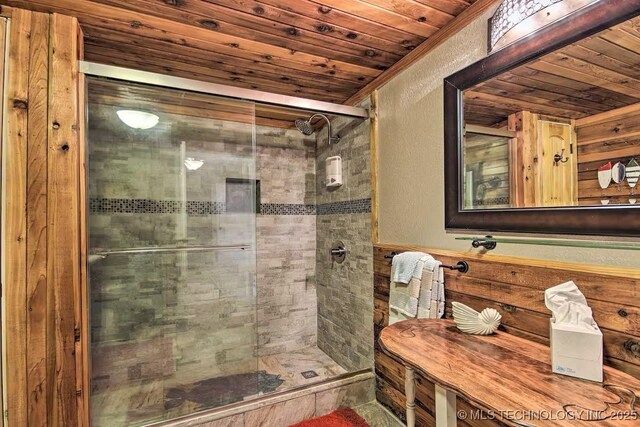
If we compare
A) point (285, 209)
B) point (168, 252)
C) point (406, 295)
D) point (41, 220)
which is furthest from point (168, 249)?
point (406, 295)

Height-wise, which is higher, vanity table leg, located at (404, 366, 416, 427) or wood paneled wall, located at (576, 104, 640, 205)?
wood paneled wall, located at (576, 104, 640, 205)

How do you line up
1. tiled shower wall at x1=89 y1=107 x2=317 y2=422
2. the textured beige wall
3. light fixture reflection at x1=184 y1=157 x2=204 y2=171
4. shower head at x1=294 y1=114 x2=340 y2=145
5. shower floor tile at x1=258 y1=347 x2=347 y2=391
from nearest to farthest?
the textured beige wall < tiled shower wall at x1=89 y1=107 x2=317 y2=422 < light fixture reflection at x1=184 y1=157 x2=204 y2=171 < shower floor tile at x1=258 y1=347 x2=347 y2=391 < shower head at x1=294 y1=114 x2=340 y2=145

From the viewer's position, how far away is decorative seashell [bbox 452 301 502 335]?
120 cm

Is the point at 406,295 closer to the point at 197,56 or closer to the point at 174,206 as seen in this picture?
the point at 174,206

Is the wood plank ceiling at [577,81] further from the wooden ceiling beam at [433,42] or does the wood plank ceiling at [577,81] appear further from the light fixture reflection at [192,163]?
the light fixture reflection at [192,163]

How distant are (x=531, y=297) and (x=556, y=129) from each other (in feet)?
1.98

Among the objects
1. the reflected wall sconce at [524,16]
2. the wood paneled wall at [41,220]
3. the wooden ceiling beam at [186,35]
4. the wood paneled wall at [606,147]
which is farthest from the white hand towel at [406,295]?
the wood paneled wall at [41,220]

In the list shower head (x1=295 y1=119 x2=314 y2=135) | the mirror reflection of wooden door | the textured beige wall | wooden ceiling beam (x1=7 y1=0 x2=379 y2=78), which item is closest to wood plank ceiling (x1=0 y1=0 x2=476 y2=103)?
wooden ceiling beam (x1=7 y1=0 x2=379 y2=78)

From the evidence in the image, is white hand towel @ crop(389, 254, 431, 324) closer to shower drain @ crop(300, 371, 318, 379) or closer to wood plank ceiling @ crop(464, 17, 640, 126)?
wood plank ceiling @ crop(464, 17, 640, 126)

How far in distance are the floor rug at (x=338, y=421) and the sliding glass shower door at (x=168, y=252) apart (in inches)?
15.7

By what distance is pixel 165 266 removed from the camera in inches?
80.0

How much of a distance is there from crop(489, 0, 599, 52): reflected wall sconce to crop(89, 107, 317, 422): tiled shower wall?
58.5 inches

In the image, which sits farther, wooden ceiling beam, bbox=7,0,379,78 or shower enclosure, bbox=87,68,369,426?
shower enclosure, bbox=87,68,369,426

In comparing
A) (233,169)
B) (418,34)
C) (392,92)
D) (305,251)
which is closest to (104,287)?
(233,169)
